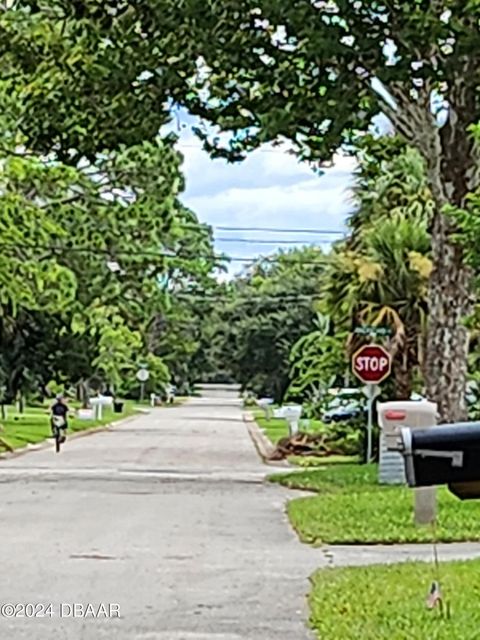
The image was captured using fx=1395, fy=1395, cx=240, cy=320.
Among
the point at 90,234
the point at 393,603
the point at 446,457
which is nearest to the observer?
the point at 446,457

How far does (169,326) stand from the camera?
104m

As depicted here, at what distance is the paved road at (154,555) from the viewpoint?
9117mm

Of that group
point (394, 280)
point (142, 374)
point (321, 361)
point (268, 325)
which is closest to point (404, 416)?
point (394, 280)

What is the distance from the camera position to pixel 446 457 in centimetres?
509

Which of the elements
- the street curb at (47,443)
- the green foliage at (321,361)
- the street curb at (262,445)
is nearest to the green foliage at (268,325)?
the street curb at (47,443)

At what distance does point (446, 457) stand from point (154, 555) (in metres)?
8.20

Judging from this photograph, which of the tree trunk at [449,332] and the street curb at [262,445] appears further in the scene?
the street curb at [262,445]

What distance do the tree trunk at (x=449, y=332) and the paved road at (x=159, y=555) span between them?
3.16 metres

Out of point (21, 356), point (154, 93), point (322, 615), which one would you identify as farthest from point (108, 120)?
point (21, 356)

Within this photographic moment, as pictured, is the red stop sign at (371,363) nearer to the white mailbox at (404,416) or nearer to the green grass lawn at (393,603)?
the white mailbox at (404,416)

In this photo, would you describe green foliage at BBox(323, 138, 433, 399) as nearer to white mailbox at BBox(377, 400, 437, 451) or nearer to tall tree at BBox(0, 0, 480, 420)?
tall tree at BBox(0, 0, 480, 420)

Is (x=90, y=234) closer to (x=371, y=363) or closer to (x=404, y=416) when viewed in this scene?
(x=371, y=363)

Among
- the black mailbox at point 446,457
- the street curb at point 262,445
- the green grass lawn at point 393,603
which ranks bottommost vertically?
the street curb at point 262,445

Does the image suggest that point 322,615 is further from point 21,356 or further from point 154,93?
point 21,356
